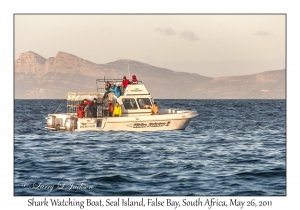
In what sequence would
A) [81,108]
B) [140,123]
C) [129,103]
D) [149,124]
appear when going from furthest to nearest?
[129,103] → [149,124] → [140,123] → [81,108]

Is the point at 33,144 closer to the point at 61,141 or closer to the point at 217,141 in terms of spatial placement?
the point at 61,141

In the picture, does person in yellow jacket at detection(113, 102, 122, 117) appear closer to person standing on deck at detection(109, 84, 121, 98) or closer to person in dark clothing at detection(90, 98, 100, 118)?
person standing on deck at detection(109, 84, 121, 98)

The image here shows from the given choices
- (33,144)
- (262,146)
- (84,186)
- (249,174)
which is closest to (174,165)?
(249,174)

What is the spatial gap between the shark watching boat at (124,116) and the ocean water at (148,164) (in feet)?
1.89

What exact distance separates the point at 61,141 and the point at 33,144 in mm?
1514

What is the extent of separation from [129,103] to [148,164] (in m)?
12.6

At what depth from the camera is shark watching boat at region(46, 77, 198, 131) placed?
112ft

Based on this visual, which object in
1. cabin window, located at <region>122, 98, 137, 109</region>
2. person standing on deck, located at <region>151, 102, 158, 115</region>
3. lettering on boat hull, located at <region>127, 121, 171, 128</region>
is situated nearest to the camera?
lettering on boat hull, located at <region>127, 121, 171, 128</region>

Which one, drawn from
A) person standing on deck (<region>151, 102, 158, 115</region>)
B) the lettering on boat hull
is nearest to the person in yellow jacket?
the lettering on boat hull

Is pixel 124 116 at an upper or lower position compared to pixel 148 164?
upper

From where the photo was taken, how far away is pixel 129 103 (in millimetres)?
35938

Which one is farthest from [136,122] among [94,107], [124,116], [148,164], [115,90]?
[148,164]

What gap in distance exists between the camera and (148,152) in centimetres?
2738

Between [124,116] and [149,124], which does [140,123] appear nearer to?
[149,124]
